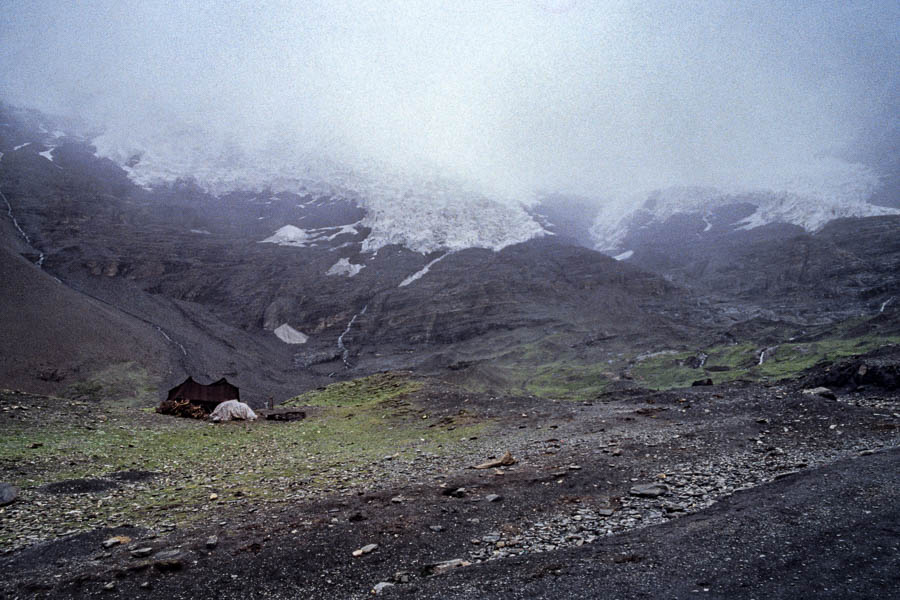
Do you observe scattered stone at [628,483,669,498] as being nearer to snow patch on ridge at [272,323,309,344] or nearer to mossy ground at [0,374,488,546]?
mossy ground at [0,374,488,546]

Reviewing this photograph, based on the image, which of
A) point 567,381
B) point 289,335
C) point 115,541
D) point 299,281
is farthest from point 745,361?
point 299,281

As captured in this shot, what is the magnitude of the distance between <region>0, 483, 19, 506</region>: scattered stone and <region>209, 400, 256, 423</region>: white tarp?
18.6 metres

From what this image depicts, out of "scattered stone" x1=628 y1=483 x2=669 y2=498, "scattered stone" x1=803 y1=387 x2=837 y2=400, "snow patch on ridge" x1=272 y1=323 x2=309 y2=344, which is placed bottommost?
"scattered stone" x1=628 y1=483 x2=669 y2=498

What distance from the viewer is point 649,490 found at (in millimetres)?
12312

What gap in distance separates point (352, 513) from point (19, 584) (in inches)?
253

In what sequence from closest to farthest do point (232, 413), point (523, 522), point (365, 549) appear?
1. point (365, 549)
2. point (523, 522)
3. point (232, 413)

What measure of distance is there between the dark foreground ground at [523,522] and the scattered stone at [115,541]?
0.50 feet

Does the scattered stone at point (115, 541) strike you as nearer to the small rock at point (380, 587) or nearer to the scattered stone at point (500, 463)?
the small rock at point (380, 587)

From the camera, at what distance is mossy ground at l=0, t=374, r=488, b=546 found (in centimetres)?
1327

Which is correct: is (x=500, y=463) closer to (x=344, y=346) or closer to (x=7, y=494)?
(x=7, y=494)

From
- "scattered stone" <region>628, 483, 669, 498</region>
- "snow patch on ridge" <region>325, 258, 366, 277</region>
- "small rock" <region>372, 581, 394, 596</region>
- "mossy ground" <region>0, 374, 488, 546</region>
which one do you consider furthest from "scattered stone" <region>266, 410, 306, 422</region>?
"snow patch on ridge" <region>325, 258, 366, 277</region>

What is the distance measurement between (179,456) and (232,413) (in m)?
12.6

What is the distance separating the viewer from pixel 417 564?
30.5 ft

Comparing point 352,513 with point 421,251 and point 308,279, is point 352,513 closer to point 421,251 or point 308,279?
point 308,279
